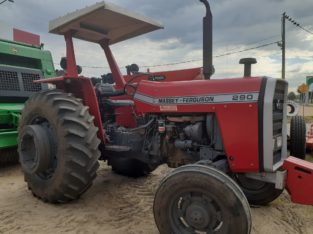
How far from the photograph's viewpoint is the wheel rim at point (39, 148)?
4059 mm

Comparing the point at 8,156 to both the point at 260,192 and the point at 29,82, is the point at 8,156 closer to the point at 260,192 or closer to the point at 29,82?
the point at 29,82

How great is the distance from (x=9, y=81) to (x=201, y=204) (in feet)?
16.6

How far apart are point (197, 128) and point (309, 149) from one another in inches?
146

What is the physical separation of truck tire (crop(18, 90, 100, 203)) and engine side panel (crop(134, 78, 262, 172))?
115 cm

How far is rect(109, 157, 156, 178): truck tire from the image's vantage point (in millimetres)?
5168

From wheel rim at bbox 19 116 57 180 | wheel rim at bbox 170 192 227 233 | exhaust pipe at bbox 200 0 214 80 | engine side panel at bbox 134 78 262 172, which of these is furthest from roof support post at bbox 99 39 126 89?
wheel rim at bbox 170 192 227 233

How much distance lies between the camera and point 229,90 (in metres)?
3.23

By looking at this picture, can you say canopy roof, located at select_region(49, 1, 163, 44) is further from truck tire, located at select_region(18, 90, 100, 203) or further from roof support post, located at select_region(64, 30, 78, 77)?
truck tire, located at select_region(18, 90, 100, 203)

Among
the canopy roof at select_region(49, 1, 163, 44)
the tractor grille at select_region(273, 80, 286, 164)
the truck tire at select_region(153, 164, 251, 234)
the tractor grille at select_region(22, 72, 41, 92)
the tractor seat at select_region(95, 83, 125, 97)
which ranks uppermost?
the canopy roof at select_region(49, 1, 163, 44)

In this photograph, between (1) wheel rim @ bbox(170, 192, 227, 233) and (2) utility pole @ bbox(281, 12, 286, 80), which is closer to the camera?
(1) wheel rim @ bbox(170, 192, 227, 233)

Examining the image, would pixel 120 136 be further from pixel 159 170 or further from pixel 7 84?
pixel 7 84

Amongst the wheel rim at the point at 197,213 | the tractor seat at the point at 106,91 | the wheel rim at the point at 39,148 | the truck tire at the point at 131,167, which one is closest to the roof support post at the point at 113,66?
the tractor seat at the point at 106,91

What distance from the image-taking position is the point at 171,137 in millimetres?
3809

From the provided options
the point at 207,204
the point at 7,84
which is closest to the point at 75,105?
the point at 207,204
